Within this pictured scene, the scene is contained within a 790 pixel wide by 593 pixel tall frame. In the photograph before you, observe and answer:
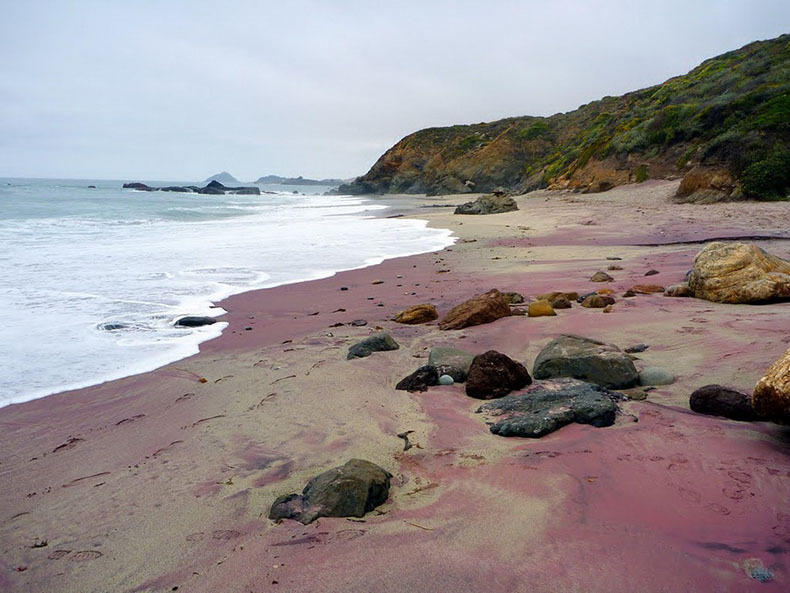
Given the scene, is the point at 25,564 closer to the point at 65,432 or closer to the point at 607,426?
the point at 65,432

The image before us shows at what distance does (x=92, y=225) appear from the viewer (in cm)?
2036

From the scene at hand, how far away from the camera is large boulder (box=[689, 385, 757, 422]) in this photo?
2.83 metres

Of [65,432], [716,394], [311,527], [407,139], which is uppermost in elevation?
[407,139]

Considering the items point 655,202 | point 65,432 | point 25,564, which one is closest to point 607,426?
point 25,564

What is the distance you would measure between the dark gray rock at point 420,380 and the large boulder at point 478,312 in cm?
152

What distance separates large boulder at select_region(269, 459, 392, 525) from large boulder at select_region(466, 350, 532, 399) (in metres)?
1.28

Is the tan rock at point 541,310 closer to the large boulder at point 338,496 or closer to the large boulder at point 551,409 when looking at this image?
the large boulder at point 551,409

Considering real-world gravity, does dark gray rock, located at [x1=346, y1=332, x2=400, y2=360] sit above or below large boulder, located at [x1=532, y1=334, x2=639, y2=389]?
below

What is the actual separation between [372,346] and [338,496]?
97.3 inches

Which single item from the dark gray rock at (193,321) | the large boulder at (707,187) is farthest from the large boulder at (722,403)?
the large boulder at (707,187)

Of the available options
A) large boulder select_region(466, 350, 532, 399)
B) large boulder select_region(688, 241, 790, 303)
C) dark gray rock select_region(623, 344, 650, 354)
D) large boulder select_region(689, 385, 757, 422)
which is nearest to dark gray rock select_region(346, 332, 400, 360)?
large boulder select_region(466, 350, 532, 399)

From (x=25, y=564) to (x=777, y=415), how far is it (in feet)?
11.3

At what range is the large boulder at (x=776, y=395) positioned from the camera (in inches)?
96.3

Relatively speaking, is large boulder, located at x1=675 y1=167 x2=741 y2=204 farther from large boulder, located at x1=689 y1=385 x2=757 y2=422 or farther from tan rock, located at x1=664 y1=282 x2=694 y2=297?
large boulder, located at x1=689 y1=385 x2=757 y2=422
